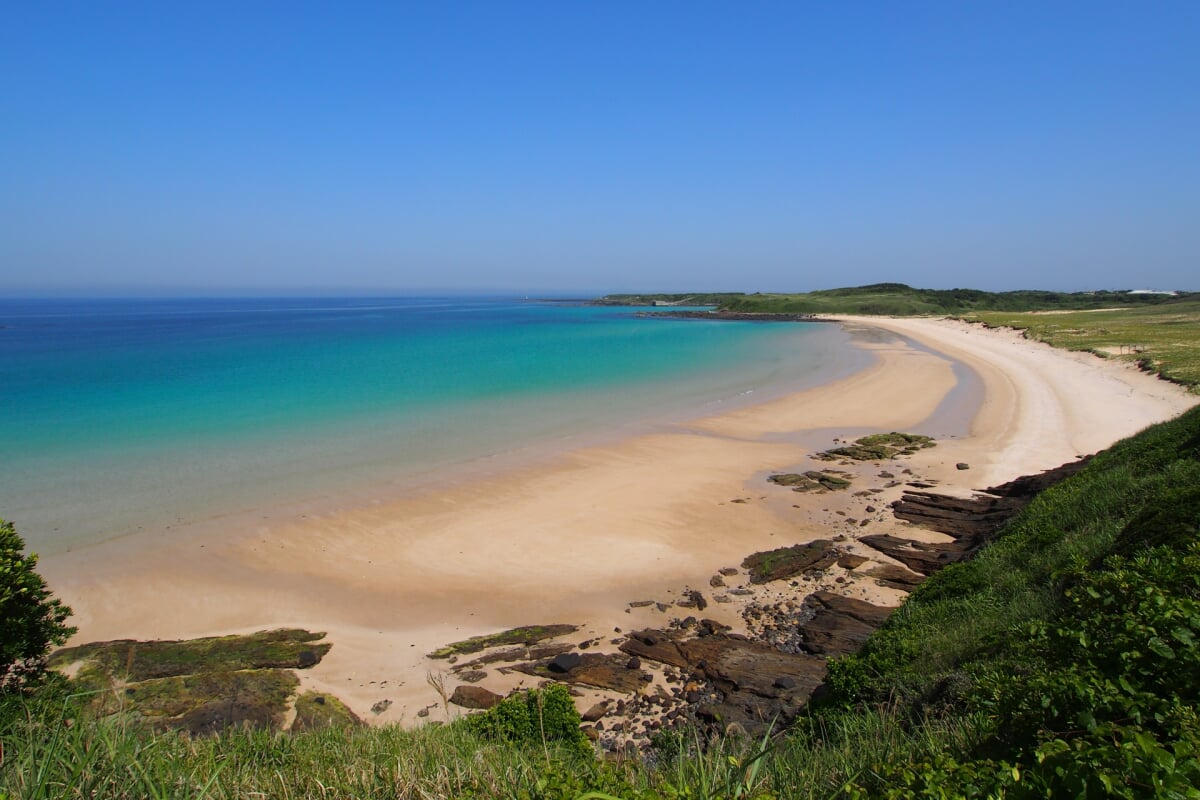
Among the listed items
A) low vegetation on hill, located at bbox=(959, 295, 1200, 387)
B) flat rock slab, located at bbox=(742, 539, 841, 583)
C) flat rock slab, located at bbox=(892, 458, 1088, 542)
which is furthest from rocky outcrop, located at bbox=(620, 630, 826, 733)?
low vegetation on hill, located at bbox=(959, 295, 1200, 387)

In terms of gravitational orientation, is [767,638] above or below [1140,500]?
below

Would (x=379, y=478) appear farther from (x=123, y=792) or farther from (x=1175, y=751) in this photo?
(x=1175, y=751)

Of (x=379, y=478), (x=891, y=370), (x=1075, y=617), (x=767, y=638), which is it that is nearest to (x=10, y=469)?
(x=379, y=478)

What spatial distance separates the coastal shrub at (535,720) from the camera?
6750mm

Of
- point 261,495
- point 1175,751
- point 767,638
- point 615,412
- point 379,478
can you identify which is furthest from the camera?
point 615,412

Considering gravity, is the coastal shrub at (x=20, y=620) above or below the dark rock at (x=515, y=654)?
above

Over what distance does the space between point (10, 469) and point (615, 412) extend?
22.3m

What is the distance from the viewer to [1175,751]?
2.38 m

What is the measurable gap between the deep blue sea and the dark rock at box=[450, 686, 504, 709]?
1082cm

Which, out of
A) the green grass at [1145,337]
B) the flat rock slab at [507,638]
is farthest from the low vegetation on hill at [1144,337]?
the flat rock slab at [507,638]

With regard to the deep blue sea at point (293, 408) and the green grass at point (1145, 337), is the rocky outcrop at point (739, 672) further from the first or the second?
the green grass at point (1145, 337)

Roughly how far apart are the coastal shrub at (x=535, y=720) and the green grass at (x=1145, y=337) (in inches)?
1165

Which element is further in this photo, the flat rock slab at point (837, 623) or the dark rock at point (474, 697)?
the flat rock slab at point (837, 623)

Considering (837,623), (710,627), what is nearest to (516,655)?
(710,627)
